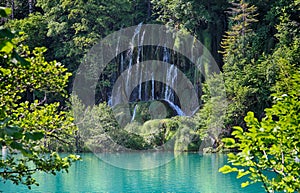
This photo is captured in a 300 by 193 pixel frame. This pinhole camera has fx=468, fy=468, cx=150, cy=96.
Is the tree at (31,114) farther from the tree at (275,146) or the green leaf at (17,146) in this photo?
the green leaf at (17,146)

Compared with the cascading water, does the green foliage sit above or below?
below

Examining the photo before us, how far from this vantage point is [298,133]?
2.34m

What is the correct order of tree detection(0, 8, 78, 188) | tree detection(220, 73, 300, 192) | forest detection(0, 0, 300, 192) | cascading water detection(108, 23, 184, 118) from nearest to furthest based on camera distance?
tree detection(220, 73, 300, 192)
tree detection(0, 8, 78, 188)
forest detection(0, 0, 300, 192)
cascading water detection(108, 23, 184, 118)

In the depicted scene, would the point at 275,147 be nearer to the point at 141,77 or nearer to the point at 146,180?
the point at 146,180

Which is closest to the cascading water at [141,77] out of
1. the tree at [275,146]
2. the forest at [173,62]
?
the forest at [173,62]

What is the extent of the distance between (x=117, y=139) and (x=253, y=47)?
8675 mm

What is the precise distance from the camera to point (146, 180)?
46.9 ft

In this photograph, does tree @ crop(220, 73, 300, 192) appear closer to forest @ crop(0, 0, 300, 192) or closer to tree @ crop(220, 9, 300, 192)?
tree @ crop(220, 9, 300, 192)

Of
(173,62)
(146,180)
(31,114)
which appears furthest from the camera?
(173,62)

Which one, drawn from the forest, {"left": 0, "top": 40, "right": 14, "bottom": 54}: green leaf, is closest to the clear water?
the forest

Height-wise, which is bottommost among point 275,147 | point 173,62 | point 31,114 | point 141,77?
point 275,147

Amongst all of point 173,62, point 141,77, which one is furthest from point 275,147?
point 141,77

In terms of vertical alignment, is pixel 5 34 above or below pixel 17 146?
above

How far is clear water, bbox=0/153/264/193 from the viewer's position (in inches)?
485
